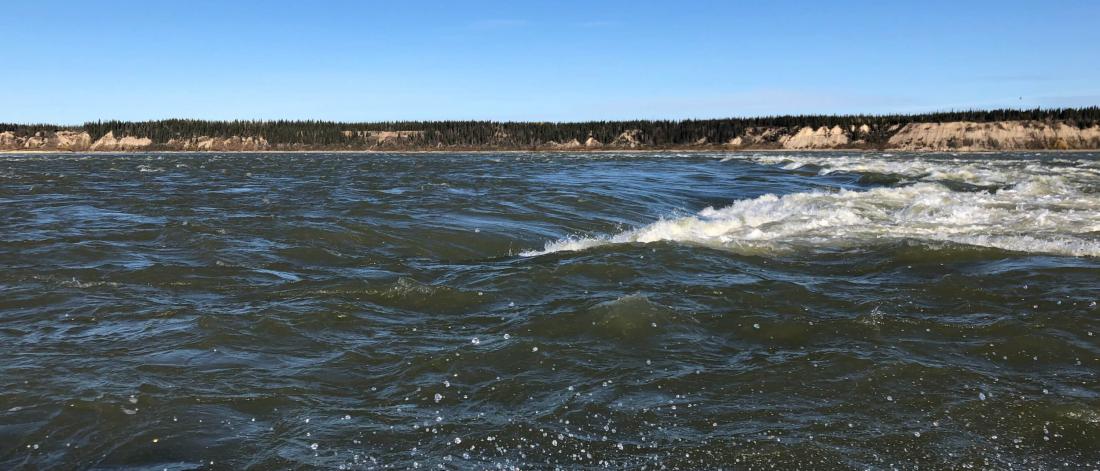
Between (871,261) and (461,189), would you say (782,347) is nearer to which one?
(871,261)

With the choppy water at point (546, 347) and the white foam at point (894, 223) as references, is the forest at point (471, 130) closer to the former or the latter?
the white foam at point (894, 223)

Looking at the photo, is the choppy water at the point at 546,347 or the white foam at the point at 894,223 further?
the white foam at the point at 894,223

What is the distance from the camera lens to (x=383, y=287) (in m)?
7.16

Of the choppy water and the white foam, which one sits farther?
the white foam

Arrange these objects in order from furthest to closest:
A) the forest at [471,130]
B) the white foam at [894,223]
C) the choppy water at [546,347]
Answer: the forest at [471,130] → the white foam at [894,223] → the choppy water at [546,347]

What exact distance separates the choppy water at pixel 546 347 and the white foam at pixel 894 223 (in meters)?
0.12

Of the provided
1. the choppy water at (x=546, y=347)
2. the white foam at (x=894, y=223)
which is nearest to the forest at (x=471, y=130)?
the white foam at (x=894, y=223)

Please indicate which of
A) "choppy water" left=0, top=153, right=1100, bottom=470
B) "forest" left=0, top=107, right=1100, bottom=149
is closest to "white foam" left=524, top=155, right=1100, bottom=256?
"choppy water" left=0, top=153, right=1100, bottom=470

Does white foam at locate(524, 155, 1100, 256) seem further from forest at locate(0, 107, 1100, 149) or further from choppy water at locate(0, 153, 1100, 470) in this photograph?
forest at locate(0, 107, 1100, 149)

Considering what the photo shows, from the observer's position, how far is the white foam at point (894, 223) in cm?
966

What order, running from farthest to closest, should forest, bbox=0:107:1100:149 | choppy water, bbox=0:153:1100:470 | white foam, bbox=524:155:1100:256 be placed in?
1. forest, bbox=0:107:1100:149
2. white foam, bbox=524:155:1100:256
3. choppy water, bbox=0:153:1100:470

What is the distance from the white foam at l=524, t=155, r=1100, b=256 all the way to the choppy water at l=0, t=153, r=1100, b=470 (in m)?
0.12

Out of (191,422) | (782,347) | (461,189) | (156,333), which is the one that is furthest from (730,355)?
(461,189)

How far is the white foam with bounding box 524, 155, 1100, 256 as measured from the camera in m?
9.66
